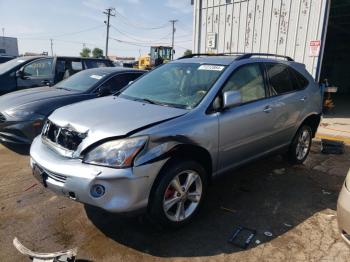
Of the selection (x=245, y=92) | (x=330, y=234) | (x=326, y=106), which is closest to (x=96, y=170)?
(x=245, y=92)

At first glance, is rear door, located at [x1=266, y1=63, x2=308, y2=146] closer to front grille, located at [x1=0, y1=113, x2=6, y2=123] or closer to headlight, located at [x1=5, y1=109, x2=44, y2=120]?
headlight, located at [x1=5, y1=109, x2=44, y2=120]

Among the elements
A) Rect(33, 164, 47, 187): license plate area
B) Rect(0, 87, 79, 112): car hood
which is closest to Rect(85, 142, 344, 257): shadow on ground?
Rect(33, 164, 47, 187): license plate area

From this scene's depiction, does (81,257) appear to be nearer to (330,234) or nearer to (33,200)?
(33,200)

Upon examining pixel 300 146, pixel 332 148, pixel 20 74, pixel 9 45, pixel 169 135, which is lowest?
pixel 332 148

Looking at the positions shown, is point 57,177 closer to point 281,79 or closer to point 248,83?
point 248,83

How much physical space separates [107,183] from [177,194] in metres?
0.78

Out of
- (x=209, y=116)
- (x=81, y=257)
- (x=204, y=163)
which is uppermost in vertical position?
(x=209, y=116)

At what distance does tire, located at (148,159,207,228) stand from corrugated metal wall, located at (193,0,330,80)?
6.61 meters

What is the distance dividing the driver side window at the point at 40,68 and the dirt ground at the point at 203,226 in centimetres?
435

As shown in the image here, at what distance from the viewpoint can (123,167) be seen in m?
2.63

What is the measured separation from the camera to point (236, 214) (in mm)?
3582

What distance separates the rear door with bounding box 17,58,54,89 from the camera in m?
7.90

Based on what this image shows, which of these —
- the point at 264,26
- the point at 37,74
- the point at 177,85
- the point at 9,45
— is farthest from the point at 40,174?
the point at 9,45

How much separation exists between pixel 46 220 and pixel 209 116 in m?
2.04
